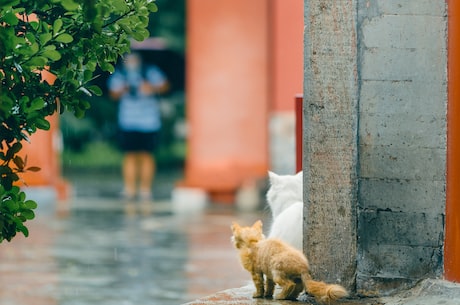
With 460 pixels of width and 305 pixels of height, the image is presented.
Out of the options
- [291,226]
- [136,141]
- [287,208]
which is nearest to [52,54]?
[291,226]

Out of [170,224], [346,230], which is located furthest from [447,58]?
[170,224]

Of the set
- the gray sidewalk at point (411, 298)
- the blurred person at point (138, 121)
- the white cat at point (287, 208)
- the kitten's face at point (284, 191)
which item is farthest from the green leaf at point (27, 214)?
the blurred person at point (138, 121)

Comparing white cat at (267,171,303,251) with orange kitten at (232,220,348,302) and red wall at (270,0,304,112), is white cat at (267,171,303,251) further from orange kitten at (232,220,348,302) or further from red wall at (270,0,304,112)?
red wall at (270,0,304,112)

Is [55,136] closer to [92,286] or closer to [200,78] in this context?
[200,78]

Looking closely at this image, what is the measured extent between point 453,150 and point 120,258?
5.87 m

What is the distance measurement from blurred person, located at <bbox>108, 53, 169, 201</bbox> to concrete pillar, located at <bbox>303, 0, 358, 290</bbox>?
42.5ft

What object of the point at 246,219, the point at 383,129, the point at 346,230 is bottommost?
the point at 246,219

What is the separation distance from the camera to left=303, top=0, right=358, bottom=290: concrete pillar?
255 inches

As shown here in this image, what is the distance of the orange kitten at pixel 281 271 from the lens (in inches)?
243

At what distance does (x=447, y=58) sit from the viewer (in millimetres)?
6367

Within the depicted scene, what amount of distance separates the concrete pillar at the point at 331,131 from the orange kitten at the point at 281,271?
0.26 m

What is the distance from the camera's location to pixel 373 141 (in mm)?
6531

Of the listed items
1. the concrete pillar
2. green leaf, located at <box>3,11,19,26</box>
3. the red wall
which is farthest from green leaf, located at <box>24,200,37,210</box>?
the red wall

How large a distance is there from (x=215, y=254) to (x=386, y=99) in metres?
5.74
